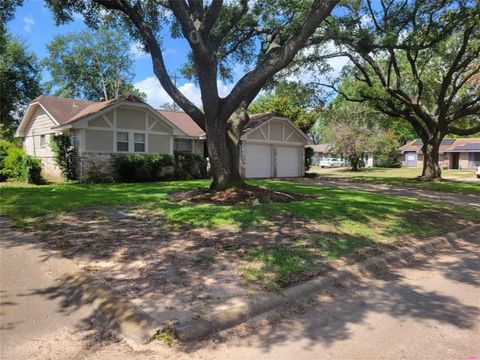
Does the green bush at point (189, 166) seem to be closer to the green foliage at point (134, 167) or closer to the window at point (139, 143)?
the green foliage at point (134, 167)

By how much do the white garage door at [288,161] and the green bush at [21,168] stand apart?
48.8 feet

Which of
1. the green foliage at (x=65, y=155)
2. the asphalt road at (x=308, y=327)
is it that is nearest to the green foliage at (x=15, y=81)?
the green foliage at (x=65, y=155)

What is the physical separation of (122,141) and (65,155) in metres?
2.96

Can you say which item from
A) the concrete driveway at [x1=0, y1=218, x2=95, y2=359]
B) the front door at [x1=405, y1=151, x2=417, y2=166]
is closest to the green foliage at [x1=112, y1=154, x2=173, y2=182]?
the concrete driveway at [x1=0, y1=218, x2=95, y2=359]

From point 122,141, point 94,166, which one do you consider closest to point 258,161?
point 122,141

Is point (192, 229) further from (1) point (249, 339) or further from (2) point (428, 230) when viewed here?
(2) point (428, 230)

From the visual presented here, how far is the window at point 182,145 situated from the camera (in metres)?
24.8

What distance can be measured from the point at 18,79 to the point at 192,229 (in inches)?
1501

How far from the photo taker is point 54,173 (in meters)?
20.6

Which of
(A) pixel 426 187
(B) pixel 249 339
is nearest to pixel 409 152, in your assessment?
(A) pixel 426 187

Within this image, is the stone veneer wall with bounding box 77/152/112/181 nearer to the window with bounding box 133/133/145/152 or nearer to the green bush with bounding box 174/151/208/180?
the window with bounding box 133/133/145/152

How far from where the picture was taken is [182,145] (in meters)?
25.2

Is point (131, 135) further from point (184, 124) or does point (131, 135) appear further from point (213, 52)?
point (213, 52)

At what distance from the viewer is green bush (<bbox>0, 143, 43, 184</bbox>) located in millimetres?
17188
